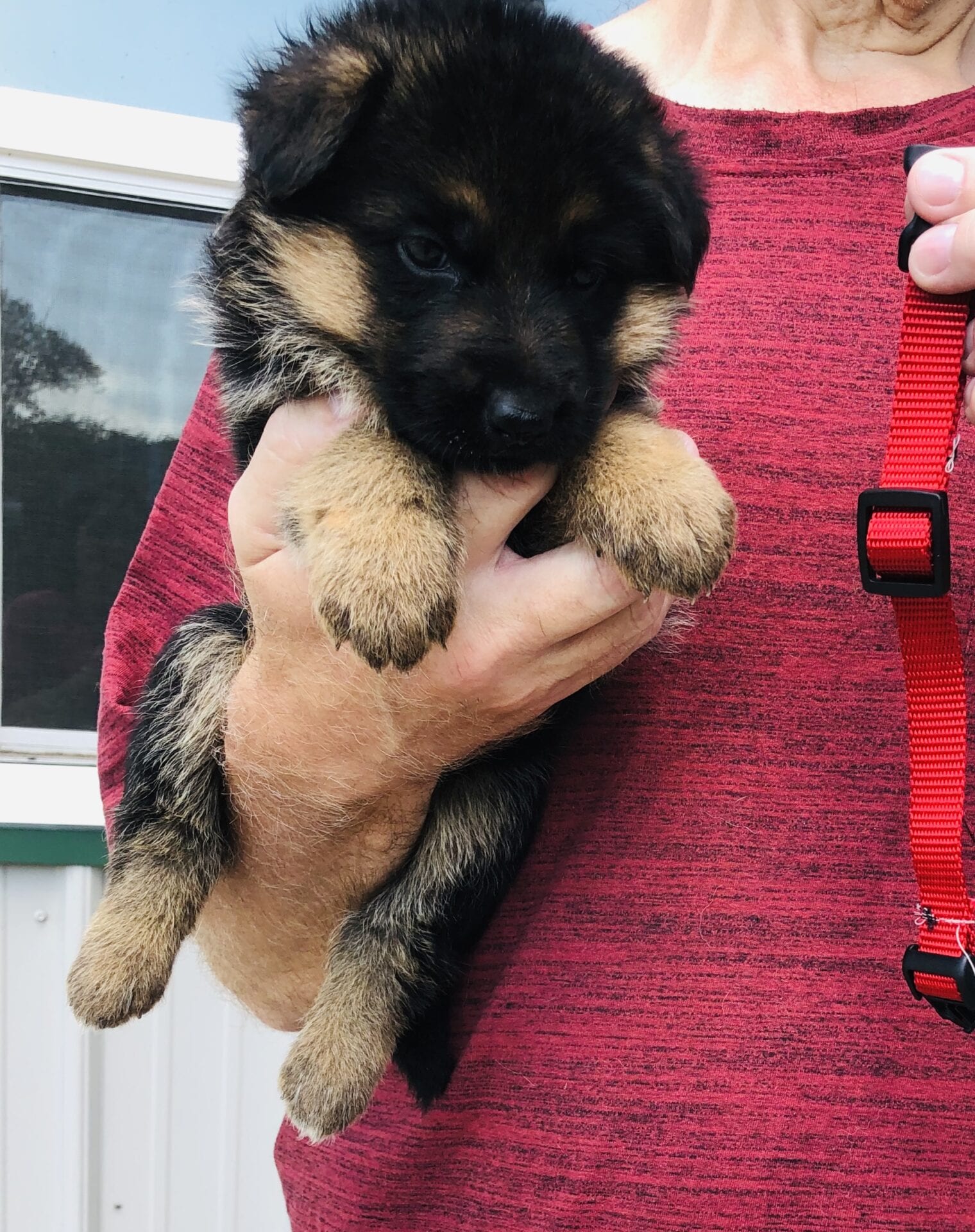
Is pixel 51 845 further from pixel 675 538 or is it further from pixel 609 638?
pixel 675 538

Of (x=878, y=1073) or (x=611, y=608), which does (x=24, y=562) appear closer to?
(x=611, y=608)

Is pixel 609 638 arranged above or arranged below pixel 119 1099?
above

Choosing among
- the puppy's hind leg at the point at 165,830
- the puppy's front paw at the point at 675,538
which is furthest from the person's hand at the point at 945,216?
the puppy's hind leg at the point at 165,830

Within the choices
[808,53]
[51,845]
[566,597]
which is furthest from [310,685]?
[51,845]

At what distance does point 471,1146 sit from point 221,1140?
6.36 feet

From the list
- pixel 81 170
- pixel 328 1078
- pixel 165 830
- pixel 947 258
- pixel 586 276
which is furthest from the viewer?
pixel 81 170

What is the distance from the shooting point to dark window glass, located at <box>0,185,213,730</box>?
9.60ft

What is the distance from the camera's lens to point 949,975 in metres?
0.99

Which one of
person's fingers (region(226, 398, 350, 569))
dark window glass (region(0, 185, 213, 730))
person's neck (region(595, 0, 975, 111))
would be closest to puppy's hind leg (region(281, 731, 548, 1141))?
person's fingers (region(226, 398, 350, 569))

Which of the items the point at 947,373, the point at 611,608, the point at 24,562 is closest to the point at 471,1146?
the point at 611,608

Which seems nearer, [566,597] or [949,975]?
[949,975]

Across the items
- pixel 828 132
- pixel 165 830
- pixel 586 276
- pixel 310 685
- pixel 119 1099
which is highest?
pixel 828 132

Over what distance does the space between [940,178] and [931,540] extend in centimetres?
30

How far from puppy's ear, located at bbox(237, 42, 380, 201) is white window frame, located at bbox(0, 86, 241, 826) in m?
1.70
